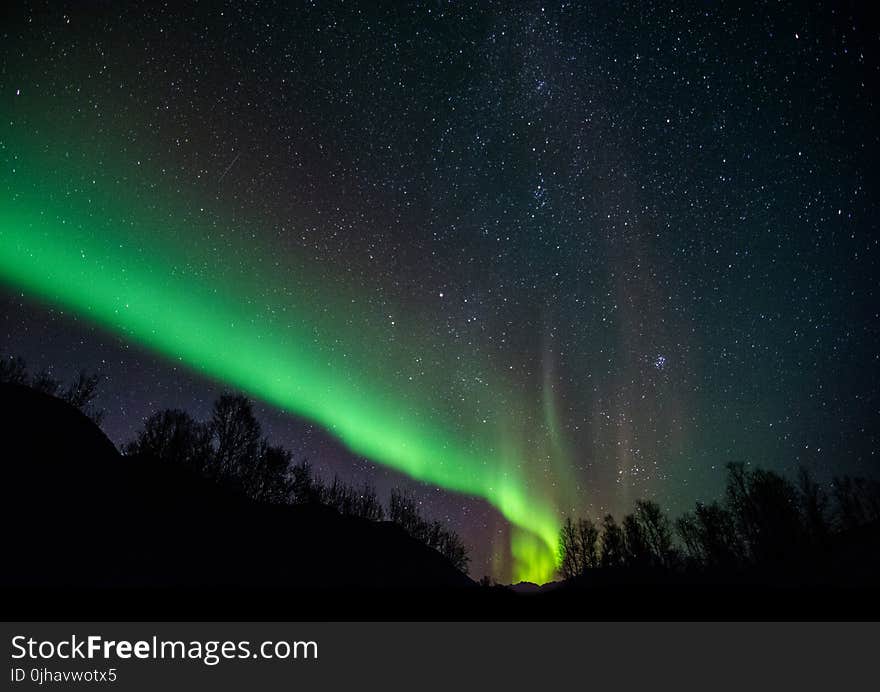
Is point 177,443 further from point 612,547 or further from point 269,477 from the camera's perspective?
point 612,547

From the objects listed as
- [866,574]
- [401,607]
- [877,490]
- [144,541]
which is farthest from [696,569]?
[401,607]

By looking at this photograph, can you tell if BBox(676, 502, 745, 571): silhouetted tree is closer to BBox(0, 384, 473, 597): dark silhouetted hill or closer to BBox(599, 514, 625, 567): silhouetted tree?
BBox(599, 514, 625, 567): silhouetted tree

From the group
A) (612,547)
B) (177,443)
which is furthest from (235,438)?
(612,547)

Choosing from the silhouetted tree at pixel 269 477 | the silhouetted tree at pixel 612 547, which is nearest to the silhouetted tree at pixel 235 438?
the silhouetted tree at pixel 269 477

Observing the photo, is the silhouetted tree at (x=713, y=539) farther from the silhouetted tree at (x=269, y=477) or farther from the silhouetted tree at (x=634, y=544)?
the silhouetted tree at (x=269, y=477)

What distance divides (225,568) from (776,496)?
63.5m

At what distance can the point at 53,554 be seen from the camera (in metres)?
12.3

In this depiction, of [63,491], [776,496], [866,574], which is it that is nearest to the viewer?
[63,491]

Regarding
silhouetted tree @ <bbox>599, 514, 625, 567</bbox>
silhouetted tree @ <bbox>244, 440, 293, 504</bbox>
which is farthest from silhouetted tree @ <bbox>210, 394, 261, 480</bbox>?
silhouetted tree @ <bbox>599, 514, 625, 567</bbox>

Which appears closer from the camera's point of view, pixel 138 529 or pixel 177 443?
pixel 138 529

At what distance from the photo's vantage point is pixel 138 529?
18.3m

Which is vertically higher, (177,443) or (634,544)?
(177,443)
